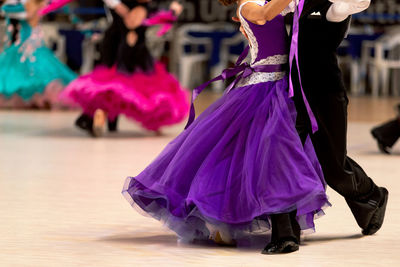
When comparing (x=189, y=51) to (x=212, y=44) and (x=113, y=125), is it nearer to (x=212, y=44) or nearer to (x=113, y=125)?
(x=212, y=44)

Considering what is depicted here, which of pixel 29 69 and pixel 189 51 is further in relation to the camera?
pixel 189 51

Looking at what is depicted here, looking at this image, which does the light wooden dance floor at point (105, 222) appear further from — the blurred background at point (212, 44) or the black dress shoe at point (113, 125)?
the blurred background at point (212, 44)

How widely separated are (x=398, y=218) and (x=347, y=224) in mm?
Result: 248

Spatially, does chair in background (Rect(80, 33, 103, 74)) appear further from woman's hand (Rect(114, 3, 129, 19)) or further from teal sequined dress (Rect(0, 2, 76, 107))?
woman's hand (Rect(114, 3, 129, 19))

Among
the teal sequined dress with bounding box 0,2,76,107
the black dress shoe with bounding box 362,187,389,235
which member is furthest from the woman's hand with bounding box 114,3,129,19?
the black dress shoe with bounding box 362,187,389,235

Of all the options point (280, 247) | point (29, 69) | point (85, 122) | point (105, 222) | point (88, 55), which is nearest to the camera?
point (280, 247)

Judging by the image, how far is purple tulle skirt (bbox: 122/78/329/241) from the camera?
9.95 ft

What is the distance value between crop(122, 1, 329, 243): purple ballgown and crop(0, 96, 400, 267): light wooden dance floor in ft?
0.40

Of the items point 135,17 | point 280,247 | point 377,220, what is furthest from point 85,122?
point 280,247

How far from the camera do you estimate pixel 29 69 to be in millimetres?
8859

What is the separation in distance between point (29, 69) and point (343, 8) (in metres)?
6.14

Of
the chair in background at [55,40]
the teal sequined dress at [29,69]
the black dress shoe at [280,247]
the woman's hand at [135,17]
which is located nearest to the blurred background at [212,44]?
the chair in background at [55,40]

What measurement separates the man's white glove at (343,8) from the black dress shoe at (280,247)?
0.75 m

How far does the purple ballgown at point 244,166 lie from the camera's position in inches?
120
